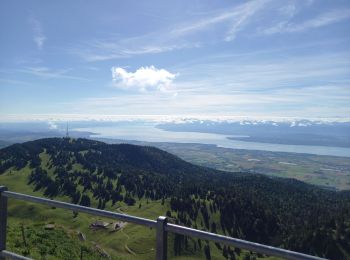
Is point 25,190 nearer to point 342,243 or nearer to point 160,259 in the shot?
point 342,243

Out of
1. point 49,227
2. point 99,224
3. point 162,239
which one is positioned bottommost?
point 99,224

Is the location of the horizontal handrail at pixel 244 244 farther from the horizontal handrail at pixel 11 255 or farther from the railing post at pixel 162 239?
the horizontal handrail at pixel 11 255

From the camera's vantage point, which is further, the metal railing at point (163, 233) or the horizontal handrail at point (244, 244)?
the metal railing at point (163, 233)

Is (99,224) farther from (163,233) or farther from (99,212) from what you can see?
(163,233)

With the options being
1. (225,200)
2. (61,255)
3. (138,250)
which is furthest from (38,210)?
(61,255)

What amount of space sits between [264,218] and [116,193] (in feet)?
268

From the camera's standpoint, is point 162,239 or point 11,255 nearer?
point 162,239

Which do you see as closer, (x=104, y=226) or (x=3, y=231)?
(x=3, y=231)

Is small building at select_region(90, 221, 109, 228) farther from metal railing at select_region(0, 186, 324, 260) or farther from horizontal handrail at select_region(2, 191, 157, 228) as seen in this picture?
horizontal handrail at select_region(2, 191, 157, 228)

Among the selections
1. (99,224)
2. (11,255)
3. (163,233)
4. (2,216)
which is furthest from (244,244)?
(99,224)

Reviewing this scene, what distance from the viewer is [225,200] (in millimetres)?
178000

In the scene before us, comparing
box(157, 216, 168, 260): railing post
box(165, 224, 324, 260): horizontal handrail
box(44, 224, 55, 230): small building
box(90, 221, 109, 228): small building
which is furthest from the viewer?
box(90, 221, 109, 228): small building

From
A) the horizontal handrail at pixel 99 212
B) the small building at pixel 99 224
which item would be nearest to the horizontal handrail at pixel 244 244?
the horizontal handrail at pixel 99 212

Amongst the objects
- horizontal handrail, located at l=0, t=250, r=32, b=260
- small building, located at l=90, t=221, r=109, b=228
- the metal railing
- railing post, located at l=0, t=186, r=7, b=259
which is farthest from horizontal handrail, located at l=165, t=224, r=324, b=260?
small building, located at l=90, t=221, r=109, b=228
